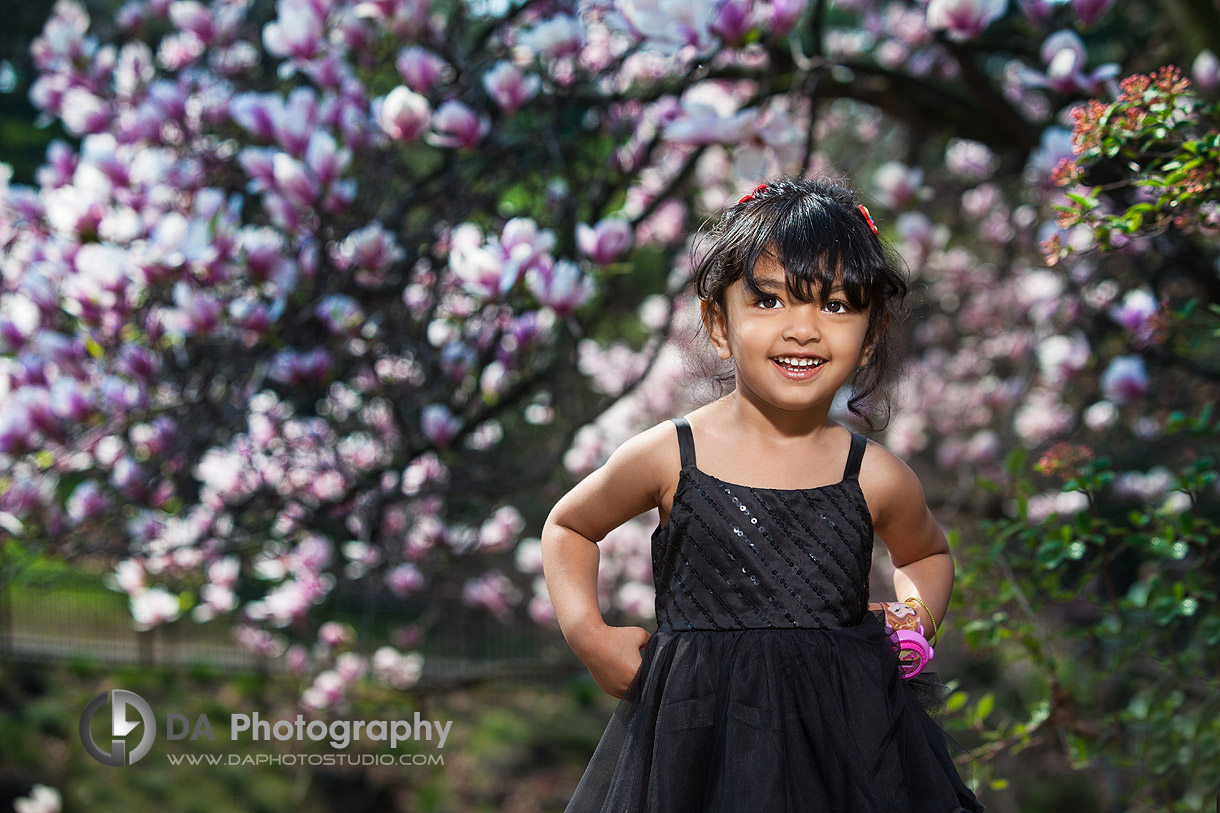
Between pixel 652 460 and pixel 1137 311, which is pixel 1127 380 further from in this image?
pixel 652 460

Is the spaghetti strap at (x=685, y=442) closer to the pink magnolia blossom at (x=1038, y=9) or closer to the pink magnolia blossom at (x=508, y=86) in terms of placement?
the pink magnolia blossom at (x=508, y=86)

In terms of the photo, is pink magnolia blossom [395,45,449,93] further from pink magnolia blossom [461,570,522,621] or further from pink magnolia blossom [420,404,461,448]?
pink magnolia blossom [461,570,522,621]

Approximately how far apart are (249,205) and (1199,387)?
95.0 inches

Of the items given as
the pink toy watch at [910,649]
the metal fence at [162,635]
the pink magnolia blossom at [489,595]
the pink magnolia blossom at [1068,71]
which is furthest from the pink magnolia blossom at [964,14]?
the metal fence at [162,635]

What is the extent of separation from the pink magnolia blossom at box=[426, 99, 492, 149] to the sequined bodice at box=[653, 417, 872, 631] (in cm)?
98

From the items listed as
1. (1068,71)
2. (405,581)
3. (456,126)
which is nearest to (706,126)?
(456,126)

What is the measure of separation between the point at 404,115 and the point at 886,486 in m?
1.17

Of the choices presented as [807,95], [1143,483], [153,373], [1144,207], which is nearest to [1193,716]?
[1144,207]

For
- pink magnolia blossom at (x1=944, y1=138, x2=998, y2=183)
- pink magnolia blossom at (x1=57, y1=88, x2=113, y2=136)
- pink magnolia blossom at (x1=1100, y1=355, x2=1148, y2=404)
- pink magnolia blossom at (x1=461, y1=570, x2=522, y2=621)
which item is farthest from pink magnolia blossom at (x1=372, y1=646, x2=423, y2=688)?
pink magnolia blossom at (x1=944, y1=138, x2=998, y2=183)

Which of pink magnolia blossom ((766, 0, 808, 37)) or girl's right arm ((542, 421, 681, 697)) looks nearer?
girl's right arm ((542, 421, 681, 697))

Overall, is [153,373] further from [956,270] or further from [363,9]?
[956,270]

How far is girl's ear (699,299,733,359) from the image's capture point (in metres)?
1.27

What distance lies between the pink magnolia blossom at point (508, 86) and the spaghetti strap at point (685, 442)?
3.20 feet

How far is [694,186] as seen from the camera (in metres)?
3.62
